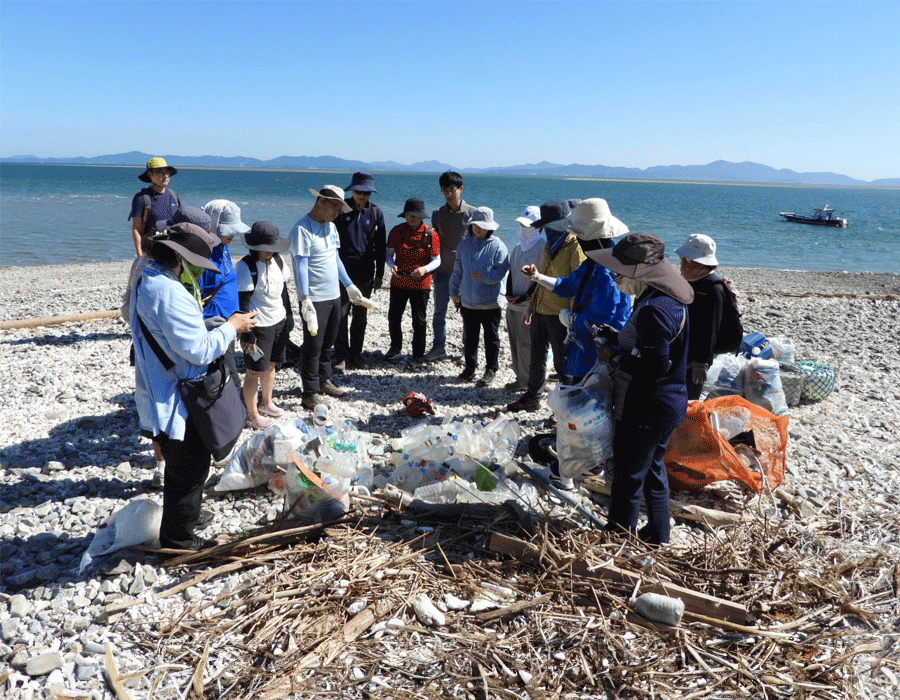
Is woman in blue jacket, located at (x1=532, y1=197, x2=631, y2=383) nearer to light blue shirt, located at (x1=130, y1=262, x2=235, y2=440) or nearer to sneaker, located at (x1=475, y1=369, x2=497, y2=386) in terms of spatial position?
sneaker, located at (x1=475, y1=369, x2=497, y2=386)

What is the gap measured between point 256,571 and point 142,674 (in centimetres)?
79

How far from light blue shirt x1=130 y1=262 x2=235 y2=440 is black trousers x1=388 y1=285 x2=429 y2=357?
4063 millimetres

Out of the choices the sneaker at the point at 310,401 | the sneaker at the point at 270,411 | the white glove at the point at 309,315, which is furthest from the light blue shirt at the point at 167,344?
the sneaker at the point at 310,401

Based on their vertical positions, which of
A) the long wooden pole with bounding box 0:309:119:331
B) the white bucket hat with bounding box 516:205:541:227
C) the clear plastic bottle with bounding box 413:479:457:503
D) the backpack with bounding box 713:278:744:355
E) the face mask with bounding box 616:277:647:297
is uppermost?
the white bucket hat with bounding box 516:205:541:227

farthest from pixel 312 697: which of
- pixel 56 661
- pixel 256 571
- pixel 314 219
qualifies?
pixel 314 219

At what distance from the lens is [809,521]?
401 centimetres

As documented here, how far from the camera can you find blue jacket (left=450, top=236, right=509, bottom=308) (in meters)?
6.37

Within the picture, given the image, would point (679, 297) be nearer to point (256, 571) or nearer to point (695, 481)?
point (695, 481)

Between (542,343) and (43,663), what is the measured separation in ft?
14.4

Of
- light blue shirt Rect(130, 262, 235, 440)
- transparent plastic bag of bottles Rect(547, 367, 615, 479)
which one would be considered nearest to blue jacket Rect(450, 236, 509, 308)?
transparent plastic bag of bottles Rect(547, 367, 615, 479)

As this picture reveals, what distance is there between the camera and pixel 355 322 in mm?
7277

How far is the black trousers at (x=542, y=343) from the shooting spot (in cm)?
561

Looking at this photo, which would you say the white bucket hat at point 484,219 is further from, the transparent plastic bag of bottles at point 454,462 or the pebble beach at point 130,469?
the transparent plastic bag of bottles at point 454,462

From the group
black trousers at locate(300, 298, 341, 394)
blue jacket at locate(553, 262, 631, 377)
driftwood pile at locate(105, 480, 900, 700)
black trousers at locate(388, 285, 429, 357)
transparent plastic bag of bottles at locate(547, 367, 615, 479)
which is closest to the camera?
driftwood pile at locate(105, 480, 900, 700)
